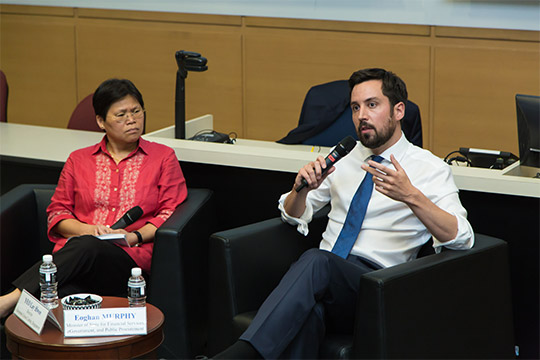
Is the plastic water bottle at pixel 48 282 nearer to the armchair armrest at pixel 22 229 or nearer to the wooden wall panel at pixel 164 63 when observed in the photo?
the armchair armrest at pixel 22 229

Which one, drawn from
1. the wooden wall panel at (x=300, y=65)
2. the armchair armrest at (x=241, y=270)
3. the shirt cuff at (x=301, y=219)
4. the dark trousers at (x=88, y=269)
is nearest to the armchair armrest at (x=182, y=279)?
the dark trousers at (x=88, y=269)

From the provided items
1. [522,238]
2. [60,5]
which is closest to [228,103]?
[60,5]

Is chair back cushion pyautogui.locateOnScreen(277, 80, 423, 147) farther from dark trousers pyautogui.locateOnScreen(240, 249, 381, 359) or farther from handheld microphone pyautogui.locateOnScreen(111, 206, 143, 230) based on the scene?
dark trousers pyautogui.locateOnScreen(240, 249, 381, 359)

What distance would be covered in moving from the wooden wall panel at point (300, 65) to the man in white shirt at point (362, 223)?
8.34ft

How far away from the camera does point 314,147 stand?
3.92 meters

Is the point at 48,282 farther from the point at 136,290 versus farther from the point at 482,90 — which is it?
the point at 482,90

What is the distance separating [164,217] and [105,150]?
0.45m

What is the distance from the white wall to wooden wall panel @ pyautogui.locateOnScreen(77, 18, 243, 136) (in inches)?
6.4

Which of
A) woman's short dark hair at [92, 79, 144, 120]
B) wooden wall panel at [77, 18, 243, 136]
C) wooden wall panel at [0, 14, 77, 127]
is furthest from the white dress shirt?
wooden wall panel at [0, 14, 77, 127]

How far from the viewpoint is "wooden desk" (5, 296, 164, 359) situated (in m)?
2.29

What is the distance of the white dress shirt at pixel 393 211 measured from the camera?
2.69m

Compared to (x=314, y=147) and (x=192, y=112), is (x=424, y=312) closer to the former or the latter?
(x=314, y=147)

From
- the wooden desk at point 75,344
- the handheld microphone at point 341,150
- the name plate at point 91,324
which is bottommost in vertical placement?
the wooden desk at point 75,344

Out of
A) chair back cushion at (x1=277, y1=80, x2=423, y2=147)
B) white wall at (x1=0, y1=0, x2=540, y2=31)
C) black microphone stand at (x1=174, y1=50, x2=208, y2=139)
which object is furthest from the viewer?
white wall at (x1=0, y1=0, x2=540, y2=31)
